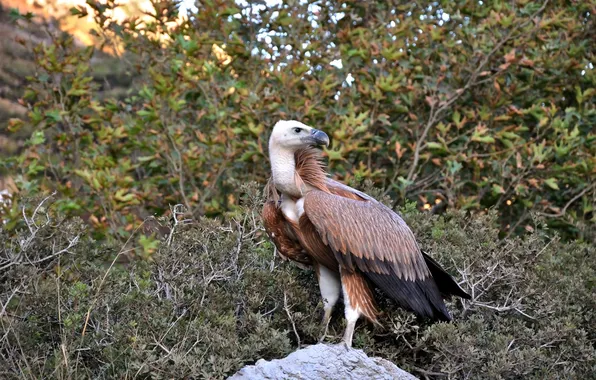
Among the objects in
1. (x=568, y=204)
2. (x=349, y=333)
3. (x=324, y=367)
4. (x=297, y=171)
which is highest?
(x=297, y=171)

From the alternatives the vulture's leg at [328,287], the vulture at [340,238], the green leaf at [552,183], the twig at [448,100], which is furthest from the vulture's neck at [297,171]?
the green leaf at [552,183]

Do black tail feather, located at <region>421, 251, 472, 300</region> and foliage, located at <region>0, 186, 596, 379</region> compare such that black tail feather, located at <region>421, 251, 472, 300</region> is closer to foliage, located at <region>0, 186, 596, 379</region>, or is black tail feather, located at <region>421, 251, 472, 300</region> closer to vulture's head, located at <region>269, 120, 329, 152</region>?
foliage, located at <region>0, 186, 596, 379</region>

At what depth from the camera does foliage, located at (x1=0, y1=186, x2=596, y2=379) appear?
189 inches

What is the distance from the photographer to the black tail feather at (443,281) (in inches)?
212

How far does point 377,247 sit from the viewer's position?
5172mm

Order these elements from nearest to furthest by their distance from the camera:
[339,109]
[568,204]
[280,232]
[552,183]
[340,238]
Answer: [340,238], [280,232], [552,183], [339,109], [568,204]

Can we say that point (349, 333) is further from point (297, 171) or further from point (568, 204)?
point (568, 204)

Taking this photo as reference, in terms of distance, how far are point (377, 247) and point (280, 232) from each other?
531 mm

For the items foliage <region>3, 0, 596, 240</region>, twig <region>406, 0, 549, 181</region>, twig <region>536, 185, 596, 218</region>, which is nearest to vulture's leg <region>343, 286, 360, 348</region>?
foliage <region>3, 0, 596, 240</region>

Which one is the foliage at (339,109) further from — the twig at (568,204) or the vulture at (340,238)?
the vulture at (340,238)

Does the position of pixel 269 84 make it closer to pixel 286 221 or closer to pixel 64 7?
pixel 286 221

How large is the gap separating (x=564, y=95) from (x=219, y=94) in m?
3.26

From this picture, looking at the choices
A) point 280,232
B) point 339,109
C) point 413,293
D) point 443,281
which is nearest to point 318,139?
point 280,232

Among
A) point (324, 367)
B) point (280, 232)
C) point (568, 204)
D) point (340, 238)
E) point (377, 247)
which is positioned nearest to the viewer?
point (324, 367)
